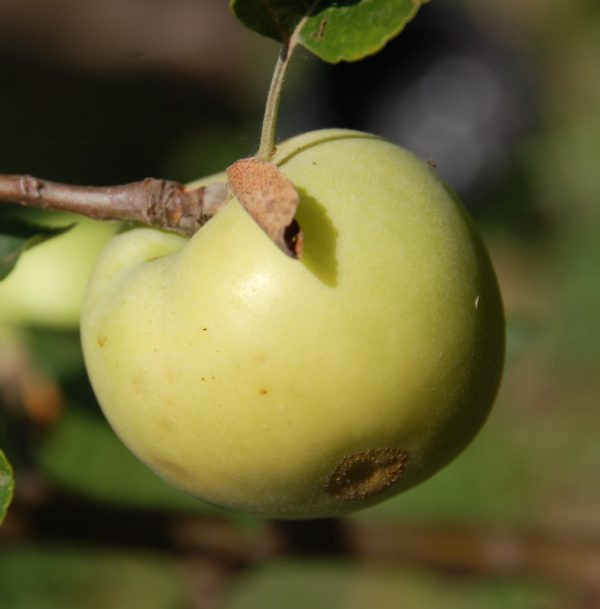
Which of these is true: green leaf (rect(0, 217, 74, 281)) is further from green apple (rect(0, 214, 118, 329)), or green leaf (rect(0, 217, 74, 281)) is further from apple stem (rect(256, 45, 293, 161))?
green apple (rect(0, 214, 118, 329))

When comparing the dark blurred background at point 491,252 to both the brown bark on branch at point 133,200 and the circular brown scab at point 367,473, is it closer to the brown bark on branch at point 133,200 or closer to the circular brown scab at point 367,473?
the brown bark on branch at point 133,200

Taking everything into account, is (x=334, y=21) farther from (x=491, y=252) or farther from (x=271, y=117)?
(x=491, y=252)

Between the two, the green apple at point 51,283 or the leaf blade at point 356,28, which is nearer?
the leaf blade at point 356,28

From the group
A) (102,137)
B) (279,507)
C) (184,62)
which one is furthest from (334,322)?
(184,62)

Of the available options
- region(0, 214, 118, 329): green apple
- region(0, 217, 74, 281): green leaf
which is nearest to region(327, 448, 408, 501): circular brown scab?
region(0, 217, 74, 281): green leaf

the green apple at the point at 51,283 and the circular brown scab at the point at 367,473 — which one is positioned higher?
the circular brown scab at the point at 367,473

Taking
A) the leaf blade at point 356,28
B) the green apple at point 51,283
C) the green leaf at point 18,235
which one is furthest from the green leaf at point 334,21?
the green apple at point 51,283

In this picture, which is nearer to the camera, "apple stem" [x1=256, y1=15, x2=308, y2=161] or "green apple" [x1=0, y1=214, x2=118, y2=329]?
"apple stem" [x1=256, y1=15, x2=308, y2=161]
